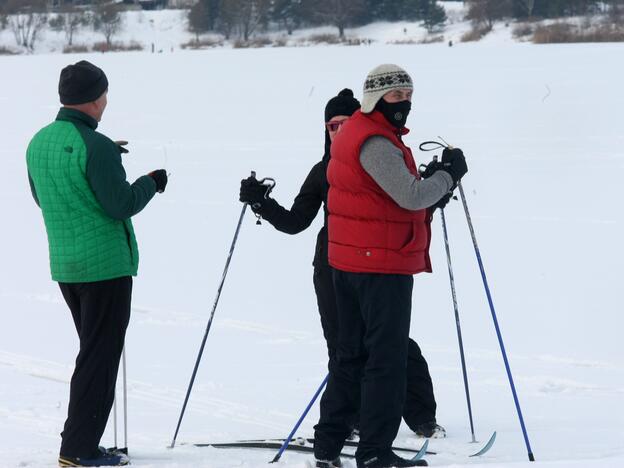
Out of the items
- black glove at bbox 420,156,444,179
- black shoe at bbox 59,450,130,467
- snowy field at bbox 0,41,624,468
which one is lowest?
snowy field at bbox 0,41,624,468

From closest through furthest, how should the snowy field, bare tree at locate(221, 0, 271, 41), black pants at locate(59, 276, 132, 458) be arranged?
black pants at locate(59, 276, 132, 458)
the snowy field
bare tree at locate(221, 0, 271, 41)

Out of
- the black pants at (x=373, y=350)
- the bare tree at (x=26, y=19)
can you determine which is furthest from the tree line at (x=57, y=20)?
the black pants at (x=373, y=350)

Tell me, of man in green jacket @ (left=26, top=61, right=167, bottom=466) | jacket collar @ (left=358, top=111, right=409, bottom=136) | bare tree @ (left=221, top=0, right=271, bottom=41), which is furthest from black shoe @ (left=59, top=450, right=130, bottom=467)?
bare tree @ (left=221, top=0, right=271, bottom=41)

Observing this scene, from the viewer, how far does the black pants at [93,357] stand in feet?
11.4

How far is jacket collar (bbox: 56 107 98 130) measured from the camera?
3422 millimetres

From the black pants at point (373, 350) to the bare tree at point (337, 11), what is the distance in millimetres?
49120

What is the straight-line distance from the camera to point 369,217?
3.23 meters

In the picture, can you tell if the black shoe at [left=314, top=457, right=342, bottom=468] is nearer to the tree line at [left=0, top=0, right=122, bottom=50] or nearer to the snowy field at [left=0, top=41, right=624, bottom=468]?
the snowy field at [left=0, top=41, right=624, bottom=468]

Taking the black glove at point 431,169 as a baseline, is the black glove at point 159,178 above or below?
below

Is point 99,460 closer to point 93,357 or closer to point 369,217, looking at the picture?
point 93,357

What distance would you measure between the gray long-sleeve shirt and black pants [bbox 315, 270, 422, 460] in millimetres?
267

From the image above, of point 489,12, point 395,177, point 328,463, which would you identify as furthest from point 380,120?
point 489,12

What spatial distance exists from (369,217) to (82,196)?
37.7 inches

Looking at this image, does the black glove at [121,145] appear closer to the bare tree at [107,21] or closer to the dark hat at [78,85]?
the dark hat at [78,85]
